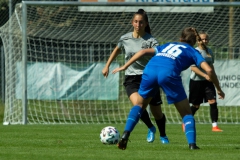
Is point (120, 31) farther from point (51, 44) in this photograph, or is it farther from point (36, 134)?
point (36, 134)

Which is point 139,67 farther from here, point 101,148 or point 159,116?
point 101,148

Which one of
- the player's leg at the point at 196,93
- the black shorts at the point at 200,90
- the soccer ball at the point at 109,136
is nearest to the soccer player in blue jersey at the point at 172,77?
the soccer ball at the point at 109,136

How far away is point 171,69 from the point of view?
320 inches

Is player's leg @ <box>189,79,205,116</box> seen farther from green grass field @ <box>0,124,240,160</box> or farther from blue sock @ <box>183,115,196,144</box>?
blue sock @ <box>183,115,196,144</box>

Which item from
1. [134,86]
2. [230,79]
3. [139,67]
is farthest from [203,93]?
[134,86]

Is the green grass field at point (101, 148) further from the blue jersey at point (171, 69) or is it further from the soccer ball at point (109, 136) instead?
the blue jersey at point (171, 69)

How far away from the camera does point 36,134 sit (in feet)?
38.9

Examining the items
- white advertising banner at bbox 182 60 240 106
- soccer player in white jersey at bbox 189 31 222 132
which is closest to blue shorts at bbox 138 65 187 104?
soccer player in white jersey at bbox 189 31 222 132

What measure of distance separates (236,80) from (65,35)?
4.39 metres

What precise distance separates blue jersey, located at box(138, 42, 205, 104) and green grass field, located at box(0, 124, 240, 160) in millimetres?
739

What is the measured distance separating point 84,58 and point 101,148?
8907mm

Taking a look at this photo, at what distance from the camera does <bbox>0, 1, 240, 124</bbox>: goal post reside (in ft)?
54.8

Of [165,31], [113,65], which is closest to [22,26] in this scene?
[113,65]

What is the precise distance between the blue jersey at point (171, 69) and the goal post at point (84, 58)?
822 cm
